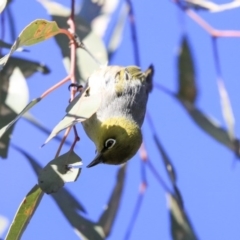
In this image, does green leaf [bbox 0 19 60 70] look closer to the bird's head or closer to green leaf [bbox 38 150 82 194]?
green leaf [bbox 38 150 82 194]

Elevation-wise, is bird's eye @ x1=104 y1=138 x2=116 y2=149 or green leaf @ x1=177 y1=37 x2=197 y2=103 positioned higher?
green leaf @ x1=177 y1=37 x2=197 y2=103

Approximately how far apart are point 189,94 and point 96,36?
0.86 ft

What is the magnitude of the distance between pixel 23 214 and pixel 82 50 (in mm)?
564

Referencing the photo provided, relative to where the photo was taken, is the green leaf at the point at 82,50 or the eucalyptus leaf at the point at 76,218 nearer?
the eucalyptus leaf at the point at 76,218

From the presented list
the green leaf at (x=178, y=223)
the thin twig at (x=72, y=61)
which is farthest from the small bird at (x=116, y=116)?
the green leaf at (x=178, y=223)

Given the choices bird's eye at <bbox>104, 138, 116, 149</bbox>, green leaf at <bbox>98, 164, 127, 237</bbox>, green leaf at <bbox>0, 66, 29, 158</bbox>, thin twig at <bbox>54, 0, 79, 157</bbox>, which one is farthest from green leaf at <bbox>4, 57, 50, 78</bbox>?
green leaf at <bbox>98, 164, 127, 237</bbox>

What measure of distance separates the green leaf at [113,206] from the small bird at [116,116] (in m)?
0.19

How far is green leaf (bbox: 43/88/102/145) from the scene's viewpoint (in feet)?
3.82

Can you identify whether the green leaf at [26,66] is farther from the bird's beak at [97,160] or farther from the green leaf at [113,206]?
the green leaf at [113,206]

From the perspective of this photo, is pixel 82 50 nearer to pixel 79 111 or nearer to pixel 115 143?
pixel 115 143

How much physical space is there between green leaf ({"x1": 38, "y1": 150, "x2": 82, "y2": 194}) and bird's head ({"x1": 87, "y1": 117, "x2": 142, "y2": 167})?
349mm

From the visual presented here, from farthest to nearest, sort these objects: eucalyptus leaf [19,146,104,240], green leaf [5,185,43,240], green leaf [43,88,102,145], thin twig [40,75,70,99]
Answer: eucalyptus leaf [19,146,104,240] → thin twig [40,75,70,99] → green leaf [5,185,43,240] → green leaf [43,88,102,145]

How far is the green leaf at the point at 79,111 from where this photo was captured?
1164mm

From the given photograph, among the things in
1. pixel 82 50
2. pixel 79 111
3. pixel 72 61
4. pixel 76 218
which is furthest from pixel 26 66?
pixel 79 111
